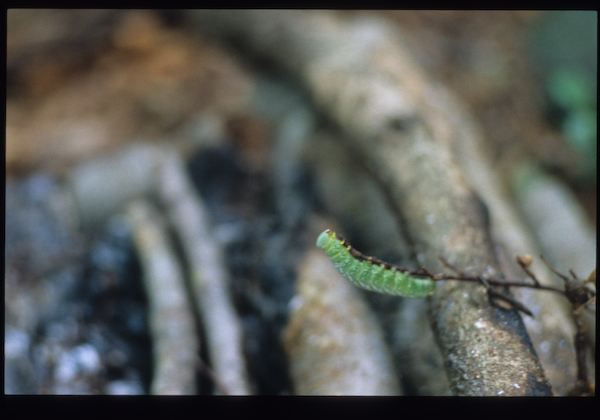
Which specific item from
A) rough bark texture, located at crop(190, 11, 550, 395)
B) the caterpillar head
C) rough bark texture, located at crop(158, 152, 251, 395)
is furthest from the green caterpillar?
rough bark texture, located at crop(158, 152, 251, 395)

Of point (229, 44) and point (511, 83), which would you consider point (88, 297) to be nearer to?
point (229, 44)

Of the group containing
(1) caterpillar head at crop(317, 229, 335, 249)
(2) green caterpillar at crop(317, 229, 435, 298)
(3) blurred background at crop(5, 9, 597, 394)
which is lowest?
(2) green caterpillar at crop(317, 229, 435, 298)

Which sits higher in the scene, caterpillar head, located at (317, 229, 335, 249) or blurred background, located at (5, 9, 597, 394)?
blurred background, located at (5, 9, 597, 394)

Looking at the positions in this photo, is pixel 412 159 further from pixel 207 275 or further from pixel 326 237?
pixel 207 275

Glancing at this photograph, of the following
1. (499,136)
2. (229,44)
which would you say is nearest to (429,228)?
(499,136)

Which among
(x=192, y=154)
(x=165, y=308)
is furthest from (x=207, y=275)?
(x=192, y=154)

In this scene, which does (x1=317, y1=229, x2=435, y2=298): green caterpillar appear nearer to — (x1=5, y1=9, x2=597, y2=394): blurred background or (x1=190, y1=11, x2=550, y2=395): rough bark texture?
(x1=190, y1=11, x2=550, y2=395): rough bark texture

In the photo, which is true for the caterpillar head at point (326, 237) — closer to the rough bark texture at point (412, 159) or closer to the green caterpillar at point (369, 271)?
the green caterpillar at point (369, 271)
